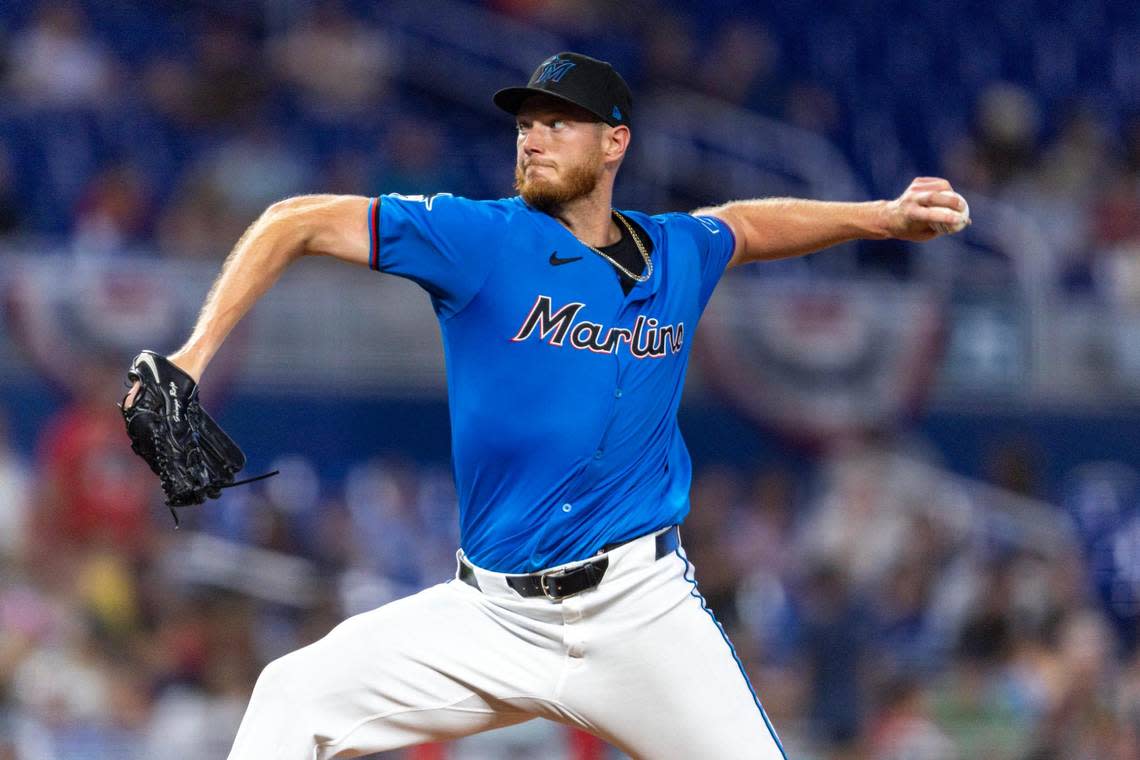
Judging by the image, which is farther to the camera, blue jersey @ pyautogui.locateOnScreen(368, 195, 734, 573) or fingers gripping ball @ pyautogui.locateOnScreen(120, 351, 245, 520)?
blue jersey @ pyautogui.locateOnScreen(368, 195, 734, 573)

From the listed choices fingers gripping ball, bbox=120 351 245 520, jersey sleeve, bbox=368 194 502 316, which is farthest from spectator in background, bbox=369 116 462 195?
fingers gripping ball, bbox=120 351 245 520

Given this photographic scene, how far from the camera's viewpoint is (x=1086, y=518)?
33.8ft

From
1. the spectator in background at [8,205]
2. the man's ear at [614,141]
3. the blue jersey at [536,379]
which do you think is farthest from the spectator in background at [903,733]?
the spectator in background at [8,205]

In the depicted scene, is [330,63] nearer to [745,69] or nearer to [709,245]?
[745,69]

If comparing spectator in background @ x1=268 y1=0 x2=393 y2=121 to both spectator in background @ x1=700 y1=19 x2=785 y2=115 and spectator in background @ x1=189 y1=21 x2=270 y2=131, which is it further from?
spectator in background @ x1=700 y1=19 x2=785 y2=115

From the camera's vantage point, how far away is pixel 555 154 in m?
4.54

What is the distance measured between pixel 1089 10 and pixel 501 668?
11926 millimetres

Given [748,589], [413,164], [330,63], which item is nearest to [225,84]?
[330,63]

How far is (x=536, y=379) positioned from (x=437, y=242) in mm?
437

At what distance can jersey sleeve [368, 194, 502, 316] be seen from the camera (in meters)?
4.16

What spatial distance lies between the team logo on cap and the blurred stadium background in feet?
12.0

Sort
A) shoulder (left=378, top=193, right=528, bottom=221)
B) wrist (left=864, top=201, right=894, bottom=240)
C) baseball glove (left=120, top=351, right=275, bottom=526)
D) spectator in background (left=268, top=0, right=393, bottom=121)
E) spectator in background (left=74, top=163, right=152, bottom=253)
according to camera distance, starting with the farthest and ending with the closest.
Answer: spectator in background (left=268, top=0, right=393, bottom=121) → spectator in background (left=74, top=163, right=152, bottom=253) → wrist (left=864, top=201, right=894, bottom=240) → shoulder (left=378, top=193, right=528, bottom=221) → baseball glove (left=120, top=351, right=275, bottom=526)

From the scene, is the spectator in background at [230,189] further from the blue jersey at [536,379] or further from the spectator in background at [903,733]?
the blue jersey at [536,379]

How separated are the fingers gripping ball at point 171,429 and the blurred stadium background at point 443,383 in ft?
11.7
